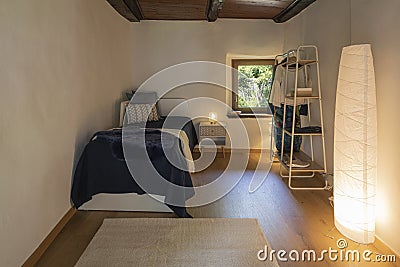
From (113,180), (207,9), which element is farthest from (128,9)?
(113,180)

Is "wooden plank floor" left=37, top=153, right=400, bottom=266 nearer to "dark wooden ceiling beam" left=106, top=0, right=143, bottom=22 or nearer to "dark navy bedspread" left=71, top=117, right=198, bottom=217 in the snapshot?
"dark navy bedspread" left=71, top=117, right=198, bottom=217

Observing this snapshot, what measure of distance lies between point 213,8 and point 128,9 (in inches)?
46.6

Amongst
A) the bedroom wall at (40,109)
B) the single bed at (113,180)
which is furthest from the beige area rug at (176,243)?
the bedroom wall at (40,109)

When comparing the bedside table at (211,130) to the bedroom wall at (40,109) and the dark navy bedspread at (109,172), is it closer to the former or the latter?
the bedroom wall at (40,109)

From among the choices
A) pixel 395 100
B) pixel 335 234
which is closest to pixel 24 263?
pixel 335 234

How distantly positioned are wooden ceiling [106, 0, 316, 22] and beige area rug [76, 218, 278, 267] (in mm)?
2947

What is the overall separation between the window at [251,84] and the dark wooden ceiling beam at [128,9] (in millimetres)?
1749

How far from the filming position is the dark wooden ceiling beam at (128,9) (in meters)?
4.66

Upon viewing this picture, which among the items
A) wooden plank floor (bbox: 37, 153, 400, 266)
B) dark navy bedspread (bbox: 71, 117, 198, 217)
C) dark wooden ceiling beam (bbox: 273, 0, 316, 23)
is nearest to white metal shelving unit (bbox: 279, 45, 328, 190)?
wooden plank floor (bbox: 37, 153, 400, 266)

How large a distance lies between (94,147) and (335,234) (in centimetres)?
214

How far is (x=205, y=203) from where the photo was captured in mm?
3479

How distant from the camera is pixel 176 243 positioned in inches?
100

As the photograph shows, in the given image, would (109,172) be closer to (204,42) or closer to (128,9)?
(128,9)

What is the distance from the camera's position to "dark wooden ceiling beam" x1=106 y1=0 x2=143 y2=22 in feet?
15.3
